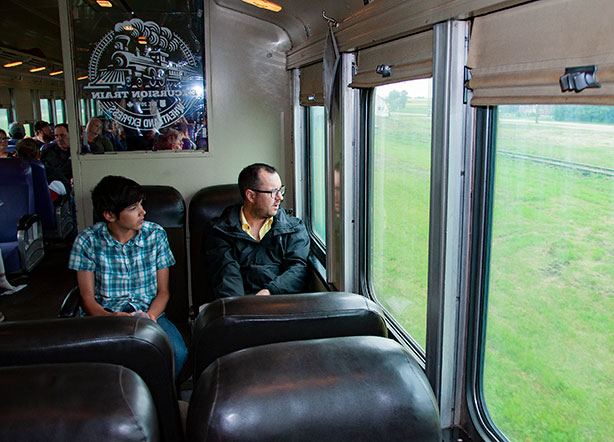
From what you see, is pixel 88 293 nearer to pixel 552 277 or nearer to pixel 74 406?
pixel 74 406

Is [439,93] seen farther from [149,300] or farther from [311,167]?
[311,167]

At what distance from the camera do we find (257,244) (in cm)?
323

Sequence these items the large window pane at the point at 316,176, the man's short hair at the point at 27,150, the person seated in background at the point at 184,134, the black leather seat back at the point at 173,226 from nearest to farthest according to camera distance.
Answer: the black leather seat back at the point at 173,226 → the large window pane at the point at 316,176 → the person seated in background at the point at 184,134 → the man's short hair at the point at 27,150

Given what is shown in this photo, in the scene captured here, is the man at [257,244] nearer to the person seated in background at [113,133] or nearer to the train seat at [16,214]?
the person seated in background at [113,133]

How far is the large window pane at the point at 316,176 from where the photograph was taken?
154 inches

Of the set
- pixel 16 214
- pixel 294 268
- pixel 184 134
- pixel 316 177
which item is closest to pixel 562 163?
pixel 294 268

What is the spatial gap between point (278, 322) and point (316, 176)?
98.0 inches

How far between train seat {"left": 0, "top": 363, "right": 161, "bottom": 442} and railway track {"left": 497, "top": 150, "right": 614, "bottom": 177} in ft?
3.54

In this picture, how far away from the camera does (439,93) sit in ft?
5.44

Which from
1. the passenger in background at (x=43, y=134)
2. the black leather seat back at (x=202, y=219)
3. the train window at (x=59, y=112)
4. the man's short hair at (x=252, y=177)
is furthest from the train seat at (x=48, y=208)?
the train window at (x=59, y=112)

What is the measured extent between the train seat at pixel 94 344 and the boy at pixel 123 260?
1258mm

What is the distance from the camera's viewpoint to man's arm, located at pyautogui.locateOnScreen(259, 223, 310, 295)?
3121 mm

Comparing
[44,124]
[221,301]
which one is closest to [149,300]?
[221,301]

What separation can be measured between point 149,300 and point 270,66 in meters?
1.95
